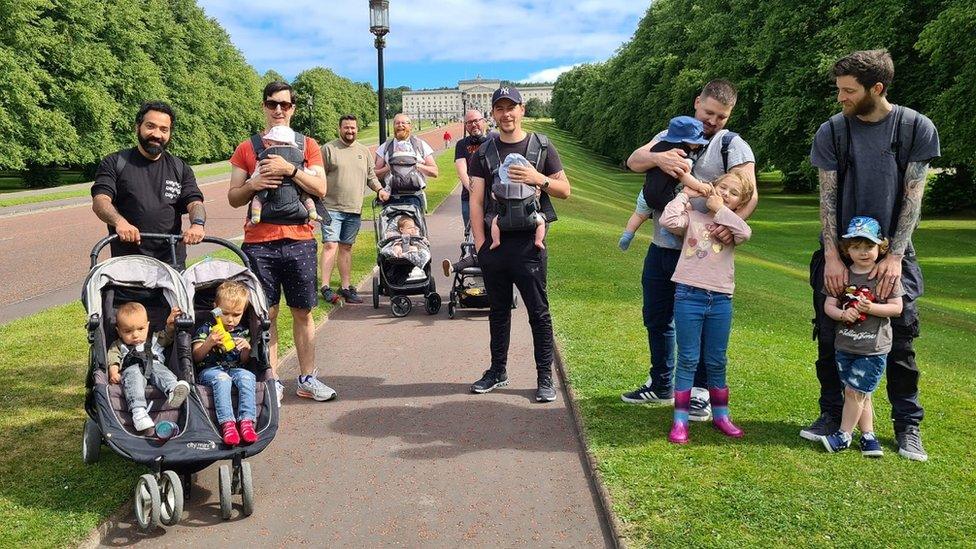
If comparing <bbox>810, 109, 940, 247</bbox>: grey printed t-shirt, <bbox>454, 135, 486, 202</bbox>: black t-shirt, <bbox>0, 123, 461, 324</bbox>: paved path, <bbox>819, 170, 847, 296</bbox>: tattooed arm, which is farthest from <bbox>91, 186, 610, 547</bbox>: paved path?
<bbox>0, 123, 461, 324</bbox>: paved path

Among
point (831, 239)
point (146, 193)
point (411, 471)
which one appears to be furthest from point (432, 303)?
point (831, 239)

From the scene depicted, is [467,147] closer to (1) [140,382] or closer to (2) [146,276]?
(2) [146,276]

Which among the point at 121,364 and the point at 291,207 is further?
the point at 291,207

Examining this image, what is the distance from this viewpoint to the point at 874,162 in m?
4.32

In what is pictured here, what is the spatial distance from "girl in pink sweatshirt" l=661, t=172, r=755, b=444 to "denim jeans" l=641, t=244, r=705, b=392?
346 mm

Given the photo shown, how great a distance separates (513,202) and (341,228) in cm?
421

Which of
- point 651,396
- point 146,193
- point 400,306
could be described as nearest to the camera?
point 146,193

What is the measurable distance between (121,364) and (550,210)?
3025 mm

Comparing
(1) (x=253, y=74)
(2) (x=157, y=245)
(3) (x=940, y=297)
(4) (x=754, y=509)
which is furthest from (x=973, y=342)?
(1) (x=253, y=74)

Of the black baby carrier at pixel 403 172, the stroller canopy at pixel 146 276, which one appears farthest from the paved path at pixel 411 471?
the black baby carrier at pixel 403 172

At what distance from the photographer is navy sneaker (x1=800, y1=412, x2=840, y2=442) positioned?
15.5 feet

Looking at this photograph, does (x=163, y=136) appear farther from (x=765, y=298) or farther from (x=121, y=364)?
(x=765, y=298)

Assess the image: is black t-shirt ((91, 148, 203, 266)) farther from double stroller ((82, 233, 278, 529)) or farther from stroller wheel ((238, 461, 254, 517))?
stroller wheel ((238, 461, 254, 517))

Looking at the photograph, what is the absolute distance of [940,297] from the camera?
14852 mm
